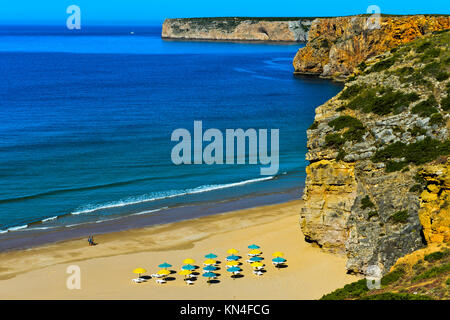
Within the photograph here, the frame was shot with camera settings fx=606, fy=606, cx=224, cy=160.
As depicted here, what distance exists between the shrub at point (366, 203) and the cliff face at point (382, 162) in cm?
6

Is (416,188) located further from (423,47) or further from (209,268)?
(423,47)

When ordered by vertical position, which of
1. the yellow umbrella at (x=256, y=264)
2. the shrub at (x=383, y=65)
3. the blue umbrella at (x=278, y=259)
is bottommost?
the yellow umbrella at (x=256, y=264)

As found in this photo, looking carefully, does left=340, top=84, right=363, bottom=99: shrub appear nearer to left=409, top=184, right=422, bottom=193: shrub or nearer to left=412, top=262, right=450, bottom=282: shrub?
left=409, top=184, right=422, bottom=193: shrub

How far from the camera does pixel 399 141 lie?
33.4m

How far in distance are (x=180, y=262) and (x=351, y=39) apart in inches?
4071

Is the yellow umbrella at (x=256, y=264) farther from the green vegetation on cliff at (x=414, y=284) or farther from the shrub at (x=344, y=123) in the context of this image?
the shrub at (x=344, y=123)

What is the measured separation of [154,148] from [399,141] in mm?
35631

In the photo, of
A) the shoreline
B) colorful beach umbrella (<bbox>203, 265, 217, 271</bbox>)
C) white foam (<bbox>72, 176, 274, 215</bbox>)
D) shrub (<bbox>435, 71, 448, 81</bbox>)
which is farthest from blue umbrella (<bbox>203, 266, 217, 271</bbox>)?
shrub (<bbox>435, 71, 448, 81</bbox>)

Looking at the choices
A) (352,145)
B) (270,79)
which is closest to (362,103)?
(352,145)

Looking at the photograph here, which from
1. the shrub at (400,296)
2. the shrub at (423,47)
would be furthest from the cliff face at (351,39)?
the shrub at (400,296)

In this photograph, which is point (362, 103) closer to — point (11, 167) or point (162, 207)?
point (162, 207)

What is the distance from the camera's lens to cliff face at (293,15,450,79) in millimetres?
110875

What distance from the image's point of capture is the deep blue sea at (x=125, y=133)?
161ft

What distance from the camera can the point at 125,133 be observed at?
71.6 meters
